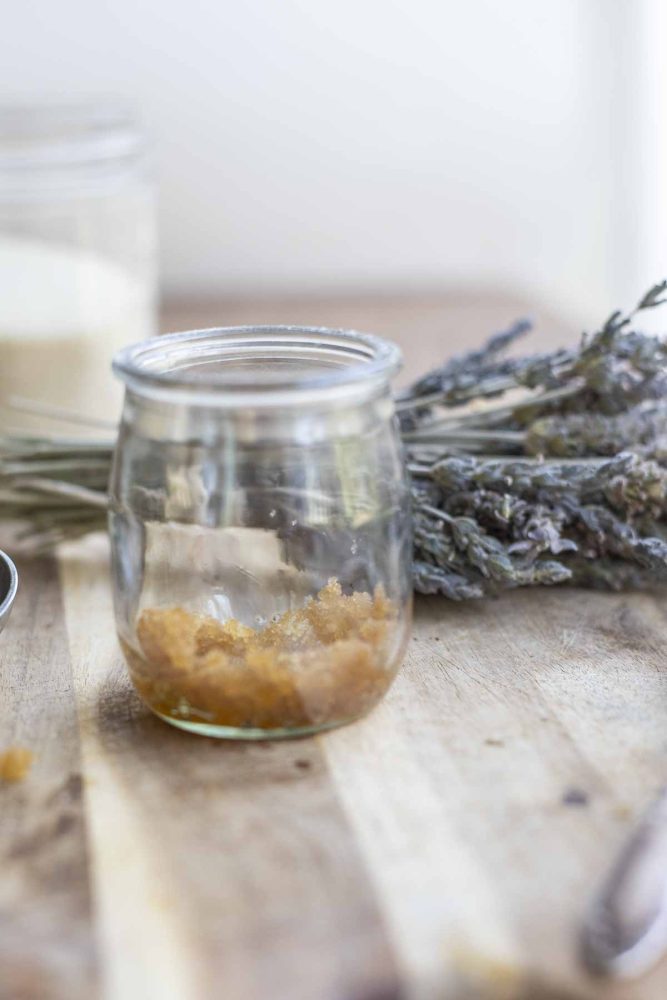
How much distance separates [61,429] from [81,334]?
102mm

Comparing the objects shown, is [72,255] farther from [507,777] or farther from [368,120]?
[507,777]

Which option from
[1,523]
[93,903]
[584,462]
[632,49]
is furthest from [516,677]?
[632,49]

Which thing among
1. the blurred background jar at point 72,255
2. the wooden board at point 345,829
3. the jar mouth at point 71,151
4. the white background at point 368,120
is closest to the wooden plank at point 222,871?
the wooden board at point 345,829

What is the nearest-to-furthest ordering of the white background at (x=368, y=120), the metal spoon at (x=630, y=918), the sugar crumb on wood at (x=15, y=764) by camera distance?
the metal spoon at (x=630, y=918) → the sugar crumb on wood at (x=15, y=764) → the white background at (x=368, y=120)

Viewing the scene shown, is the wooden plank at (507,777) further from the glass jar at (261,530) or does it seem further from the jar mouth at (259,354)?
the jar mouth at (259,354)

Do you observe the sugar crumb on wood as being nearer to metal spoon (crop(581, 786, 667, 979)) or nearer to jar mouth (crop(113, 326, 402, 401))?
jar mouth (crop(113, 326, 402, 401))

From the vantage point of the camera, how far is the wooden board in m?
0.51

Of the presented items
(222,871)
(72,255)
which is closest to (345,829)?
(222,871)

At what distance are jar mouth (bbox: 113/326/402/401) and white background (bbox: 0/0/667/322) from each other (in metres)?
1.10

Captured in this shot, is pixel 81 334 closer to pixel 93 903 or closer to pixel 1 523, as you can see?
pixel 1 523

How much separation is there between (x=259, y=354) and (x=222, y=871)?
0.34 metres

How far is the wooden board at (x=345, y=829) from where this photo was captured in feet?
1.68

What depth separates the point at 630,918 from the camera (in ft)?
1.69

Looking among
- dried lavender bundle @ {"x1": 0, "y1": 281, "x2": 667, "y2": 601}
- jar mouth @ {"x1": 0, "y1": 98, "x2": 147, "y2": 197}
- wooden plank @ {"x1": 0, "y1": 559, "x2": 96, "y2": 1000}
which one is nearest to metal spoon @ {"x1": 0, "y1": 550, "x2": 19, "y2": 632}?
wooden plank @ {"x1": 0, "y1": 559, "x2": 96, "y2": 1000}
